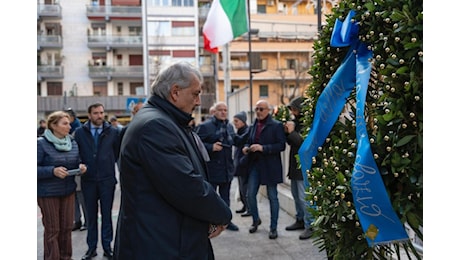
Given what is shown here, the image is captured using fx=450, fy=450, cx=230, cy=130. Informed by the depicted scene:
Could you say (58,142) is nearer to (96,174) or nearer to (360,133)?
(96,174)

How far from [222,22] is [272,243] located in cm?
746

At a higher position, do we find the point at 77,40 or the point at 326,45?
the point at 77,40

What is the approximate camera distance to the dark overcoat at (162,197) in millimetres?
2404

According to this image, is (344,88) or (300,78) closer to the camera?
(344,88)

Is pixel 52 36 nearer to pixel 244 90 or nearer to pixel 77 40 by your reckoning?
pixel 77 40

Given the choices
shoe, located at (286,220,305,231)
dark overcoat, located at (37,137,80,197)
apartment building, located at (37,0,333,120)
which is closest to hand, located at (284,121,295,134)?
shoe, located at (286,220,305,231)

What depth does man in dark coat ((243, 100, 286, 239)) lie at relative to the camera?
20.8 feet

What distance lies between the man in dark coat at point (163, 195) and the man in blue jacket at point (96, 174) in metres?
2.96

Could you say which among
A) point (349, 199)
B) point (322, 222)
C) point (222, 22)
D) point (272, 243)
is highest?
point (222, 22)

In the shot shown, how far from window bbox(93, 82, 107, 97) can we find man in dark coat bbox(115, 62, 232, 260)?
147 feet

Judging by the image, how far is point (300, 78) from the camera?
43.8 metres

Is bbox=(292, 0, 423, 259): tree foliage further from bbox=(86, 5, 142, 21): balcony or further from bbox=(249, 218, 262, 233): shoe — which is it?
bbox=(86, 5, 142, 21): balcony
